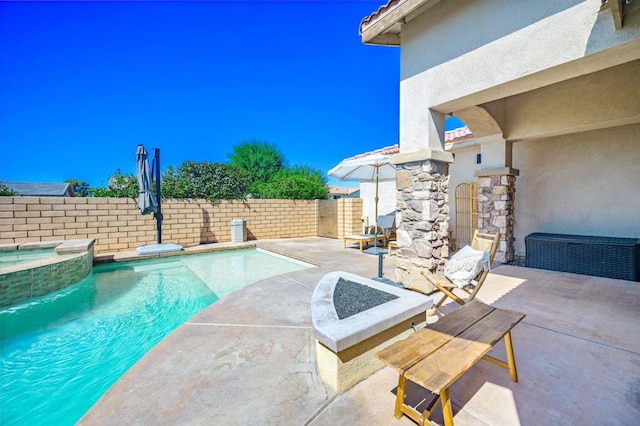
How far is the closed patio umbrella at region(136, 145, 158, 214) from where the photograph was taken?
7832mm

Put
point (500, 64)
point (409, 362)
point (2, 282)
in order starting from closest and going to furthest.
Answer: point (409, 362), point (500, 64), point (2, 282)

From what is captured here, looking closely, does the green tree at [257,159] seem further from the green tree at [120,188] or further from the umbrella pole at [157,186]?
the umbrella pole at [157,186]

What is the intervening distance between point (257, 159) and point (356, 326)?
70.5ft

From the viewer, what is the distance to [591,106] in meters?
4.80

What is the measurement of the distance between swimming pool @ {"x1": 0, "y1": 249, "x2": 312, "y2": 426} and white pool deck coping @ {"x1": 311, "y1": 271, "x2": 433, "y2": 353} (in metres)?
2.13

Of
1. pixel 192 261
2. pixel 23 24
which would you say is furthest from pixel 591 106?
pixel 23 24

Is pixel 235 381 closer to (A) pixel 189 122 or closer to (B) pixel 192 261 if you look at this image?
(B) pixel 192 261

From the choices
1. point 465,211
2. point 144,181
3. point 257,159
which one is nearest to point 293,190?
point 144,181

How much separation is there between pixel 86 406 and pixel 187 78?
2092 centimetres

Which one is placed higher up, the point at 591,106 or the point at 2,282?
the point at 591,106

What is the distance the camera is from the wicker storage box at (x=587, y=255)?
452cm

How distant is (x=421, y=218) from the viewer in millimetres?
4066

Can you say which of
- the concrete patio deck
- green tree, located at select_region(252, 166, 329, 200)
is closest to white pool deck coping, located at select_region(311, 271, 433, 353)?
the concrete patio deck

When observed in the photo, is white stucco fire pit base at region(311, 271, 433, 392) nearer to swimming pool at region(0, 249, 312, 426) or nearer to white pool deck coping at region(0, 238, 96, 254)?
swimming pool at region(0, 249, 312, 426)
